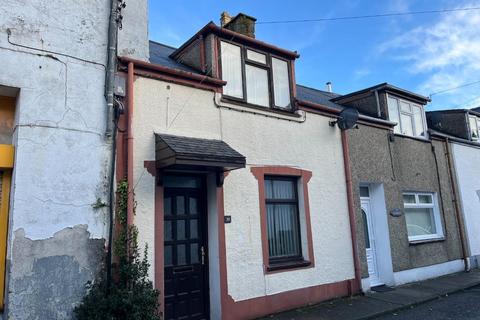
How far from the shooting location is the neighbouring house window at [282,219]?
8.21 metres

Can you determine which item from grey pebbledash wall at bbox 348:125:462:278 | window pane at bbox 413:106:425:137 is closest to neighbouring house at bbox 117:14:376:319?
grey pebbledash wall at bbox 348:125:462:278

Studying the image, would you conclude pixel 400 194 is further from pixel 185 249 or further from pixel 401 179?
pixel 185 249

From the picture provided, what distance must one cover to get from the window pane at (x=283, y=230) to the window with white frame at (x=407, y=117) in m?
5.23

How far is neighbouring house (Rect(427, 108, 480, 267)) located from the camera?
13.2 m

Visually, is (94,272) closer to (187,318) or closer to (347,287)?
(187,318)

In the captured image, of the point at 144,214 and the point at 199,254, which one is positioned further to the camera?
the point at 199,254

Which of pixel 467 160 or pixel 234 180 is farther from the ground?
pixel 467 160

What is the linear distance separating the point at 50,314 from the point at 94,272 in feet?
2.51

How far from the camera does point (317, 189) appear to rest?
8.92 metres

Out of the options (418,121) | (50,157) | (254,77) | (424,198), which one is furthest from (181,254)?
(418,121)

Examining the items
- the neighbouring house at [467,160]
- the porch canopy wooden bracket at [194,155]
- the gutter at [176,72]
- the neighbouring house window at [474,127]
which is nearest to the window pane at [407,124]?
the neighbouring house at [467,160]

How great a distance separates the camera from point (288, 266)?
26.1ft

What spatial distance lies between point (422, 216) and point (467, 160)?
366cm

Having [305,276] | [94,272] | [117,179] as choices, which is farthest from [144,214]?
[305,276]
